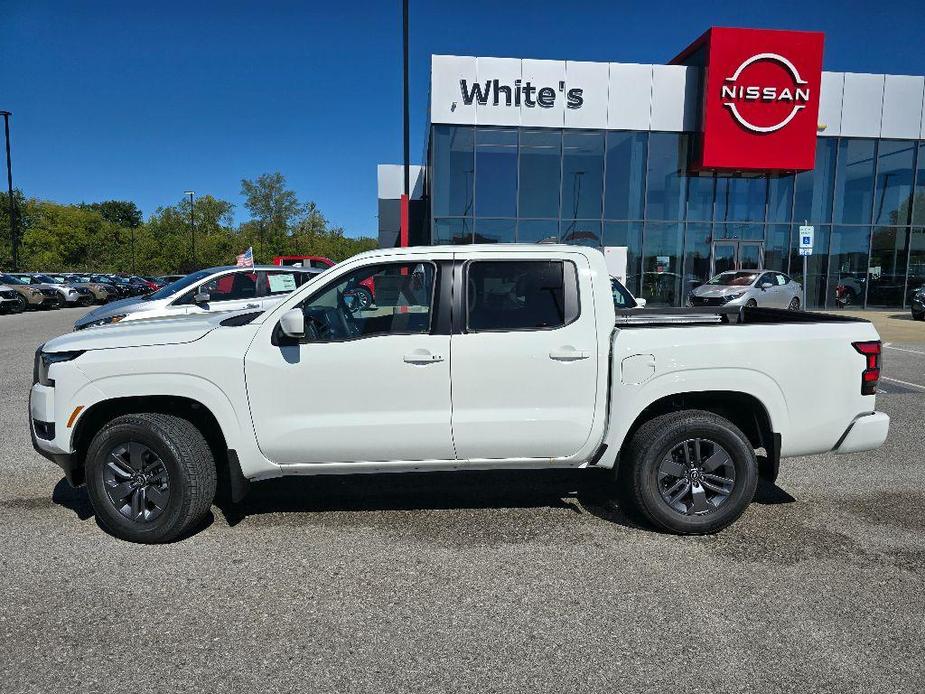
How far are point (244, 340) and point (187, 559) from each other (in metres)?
1.31

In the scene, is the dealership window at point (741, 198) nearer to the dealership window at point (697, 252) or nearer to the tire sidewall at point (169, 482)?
the dealership window at point (697, 252)

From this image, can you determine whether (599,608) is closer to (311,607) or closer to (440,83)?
(311,607)

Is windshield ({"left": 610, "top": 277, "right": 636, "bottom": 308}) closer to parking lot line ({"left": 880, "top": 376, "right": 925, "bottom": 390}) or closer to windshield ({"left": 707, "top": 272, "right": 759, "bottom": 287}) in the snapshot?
parking lot line ({"left": 880, "top": 376, "right": 925, "bottom": 390})

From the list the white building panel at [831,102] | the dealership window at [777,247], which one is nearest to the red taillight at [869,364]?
the dealership window at [777,247]

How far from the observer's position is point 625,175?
23.1 meters

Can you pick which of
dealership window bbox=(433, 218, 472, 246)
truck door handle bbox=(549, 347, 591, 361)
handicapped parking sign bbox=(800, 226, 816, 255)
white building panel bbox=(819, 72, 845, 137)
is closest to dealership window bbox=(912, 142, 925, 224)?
white building panel bbox=(819, 72, 845, 137)

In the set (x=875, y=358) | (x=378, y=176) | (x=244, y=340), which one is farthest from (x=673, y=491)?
(x=378, y=176)

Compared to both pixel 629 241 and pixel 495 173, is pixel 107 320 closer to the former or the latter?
pixel 495 173

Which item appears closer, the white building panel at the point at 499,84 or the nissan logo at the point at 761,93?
the white building panel at the point at 499,84

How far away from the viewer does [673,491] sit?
4.14 m

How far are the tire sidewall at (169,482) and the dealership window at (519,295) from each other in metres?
1.93

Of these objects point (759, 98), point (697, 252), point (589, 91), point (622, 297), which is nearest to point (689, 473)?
point (622, 297)

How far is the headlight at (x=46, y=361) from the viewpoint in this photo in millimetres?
3963

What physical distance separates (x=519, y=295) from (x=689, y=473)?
1.54 metres
